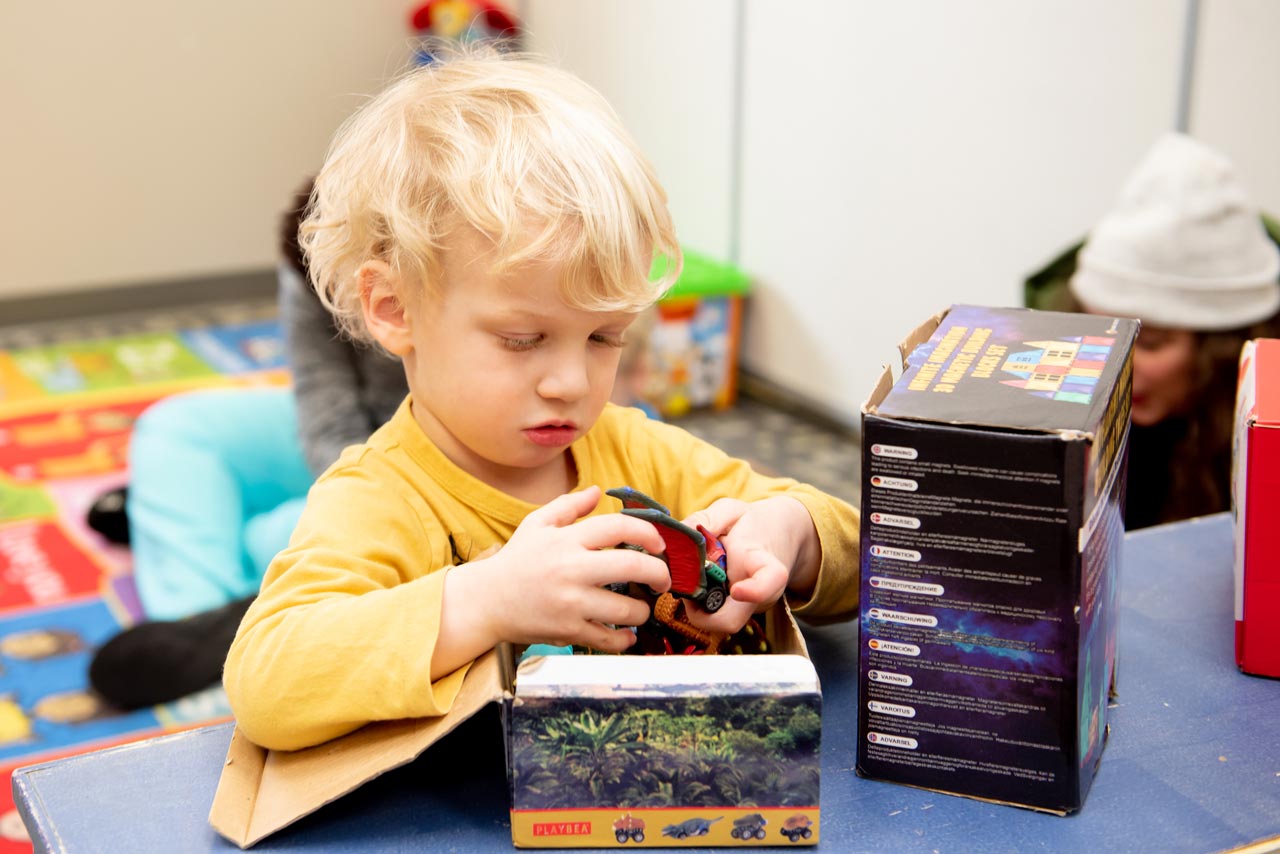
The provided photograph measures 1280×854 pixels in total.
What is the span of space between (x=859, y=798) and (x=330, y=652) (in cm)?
29

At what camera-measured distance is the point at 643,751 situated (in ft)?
2.04

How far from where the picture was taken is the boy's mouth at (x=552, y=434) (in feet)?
2.58

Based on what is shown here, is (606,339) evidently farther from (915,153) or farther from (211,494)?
(915,153)

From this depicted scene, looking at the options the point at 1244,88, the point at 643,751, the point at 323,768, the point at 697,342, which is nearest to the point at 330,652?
the point at 323,768

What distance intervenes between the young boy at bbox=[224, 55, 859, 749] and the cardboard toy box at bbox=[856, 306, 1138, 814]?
84mm

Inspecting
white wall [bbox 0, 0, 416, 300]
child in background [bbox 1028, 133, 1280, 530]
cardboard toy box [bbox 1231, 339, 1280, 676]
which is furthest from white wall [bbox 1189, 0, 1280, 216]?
white wall [bbox 0, 0, 416, 300]

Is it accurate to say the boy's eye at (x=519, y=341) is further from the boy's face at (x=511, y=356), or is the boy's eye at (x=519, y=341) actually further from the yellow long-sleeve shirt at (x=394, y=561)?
the yellow long-sleeve shirt at (x=394, y=561)

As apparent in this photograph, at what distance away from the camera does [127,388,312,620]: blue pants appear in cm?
203

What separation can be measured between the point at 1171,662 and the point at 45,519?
2.16 meters

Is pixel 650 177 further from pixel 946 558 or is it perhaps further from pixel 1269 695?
pixel 1269 695

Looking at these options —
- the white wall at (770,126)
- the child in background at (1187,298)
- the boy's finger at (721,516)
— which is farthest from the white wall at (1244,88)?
the boy's finger at (721,516)

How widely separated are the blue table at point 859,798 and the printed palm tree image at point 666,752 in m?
0.05

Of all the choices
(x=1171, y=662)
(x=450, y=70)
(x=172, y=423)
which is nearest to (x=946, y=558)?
(x=1171, y=662)

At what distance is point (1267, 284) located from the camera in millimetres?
1627
